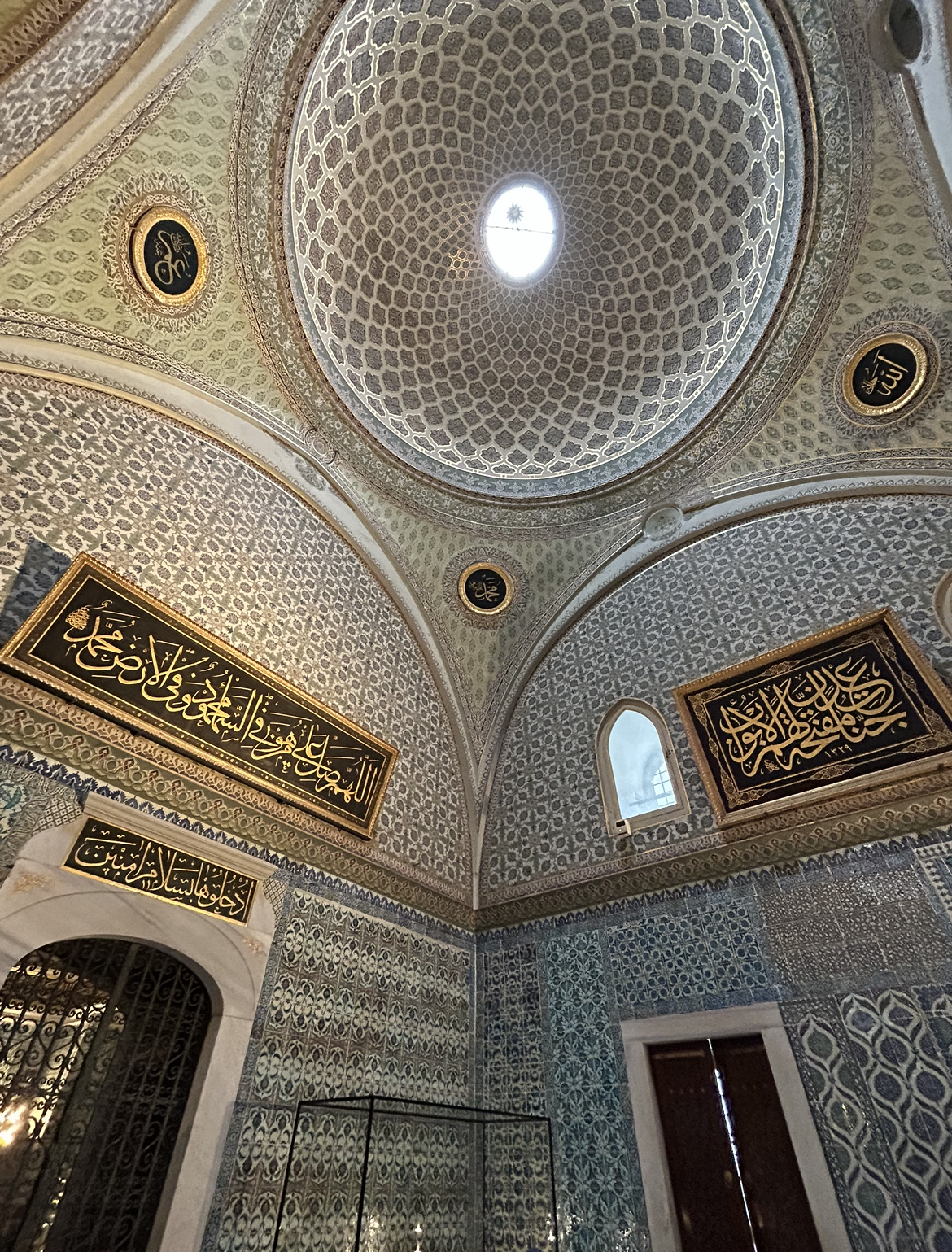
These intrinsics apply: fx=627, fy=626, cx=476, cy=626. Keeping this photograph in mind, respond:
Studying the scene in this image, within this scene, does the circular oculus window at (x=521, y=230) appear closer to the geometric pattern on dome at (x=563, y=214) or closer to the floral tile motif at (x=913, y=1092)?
the geometric pattern on dome at (x=563, y=214)

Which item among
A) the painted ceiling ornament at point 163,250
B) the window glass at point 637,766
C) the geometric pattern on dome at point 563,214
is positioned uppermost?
the geometric pattern on dome at point 563,214

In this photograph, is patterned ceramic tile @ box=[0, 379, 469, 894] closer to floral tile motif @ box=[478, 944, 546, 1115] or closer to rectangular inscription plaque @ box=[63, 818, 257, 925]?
floral tile motif @ box=[478, 944, 546, 1115]

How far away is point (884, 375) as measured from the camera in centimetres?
435

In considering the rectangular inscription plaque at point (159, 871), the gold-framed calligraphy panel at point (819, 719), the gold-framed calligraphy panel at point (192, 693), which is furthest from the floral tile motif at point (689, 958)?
the rectangular inscription plaque at point (159, 871)

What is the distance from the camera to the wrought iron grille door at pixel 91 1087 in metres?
2.55

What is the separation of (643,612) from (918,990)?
3.05m

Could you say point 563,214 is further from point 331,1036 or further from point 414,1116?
point 414,1116

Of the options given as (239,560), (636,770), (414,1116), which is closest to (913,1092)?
(636,770)

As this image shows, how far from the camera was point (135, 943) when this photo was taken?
10.1 ft

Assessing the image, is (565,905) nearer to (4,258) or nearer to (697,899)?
(697,899)

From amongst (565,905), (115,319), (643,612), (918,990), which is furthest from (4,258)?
(918,990)

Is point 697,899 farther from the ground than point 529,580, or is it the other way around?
point 529,580

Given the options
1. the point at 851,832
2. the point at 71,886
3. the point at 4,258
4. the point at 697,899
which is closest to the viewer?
the point at 71,886

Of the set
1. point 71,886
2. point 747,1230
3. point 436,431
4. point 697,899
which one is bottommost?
point 747,1230
